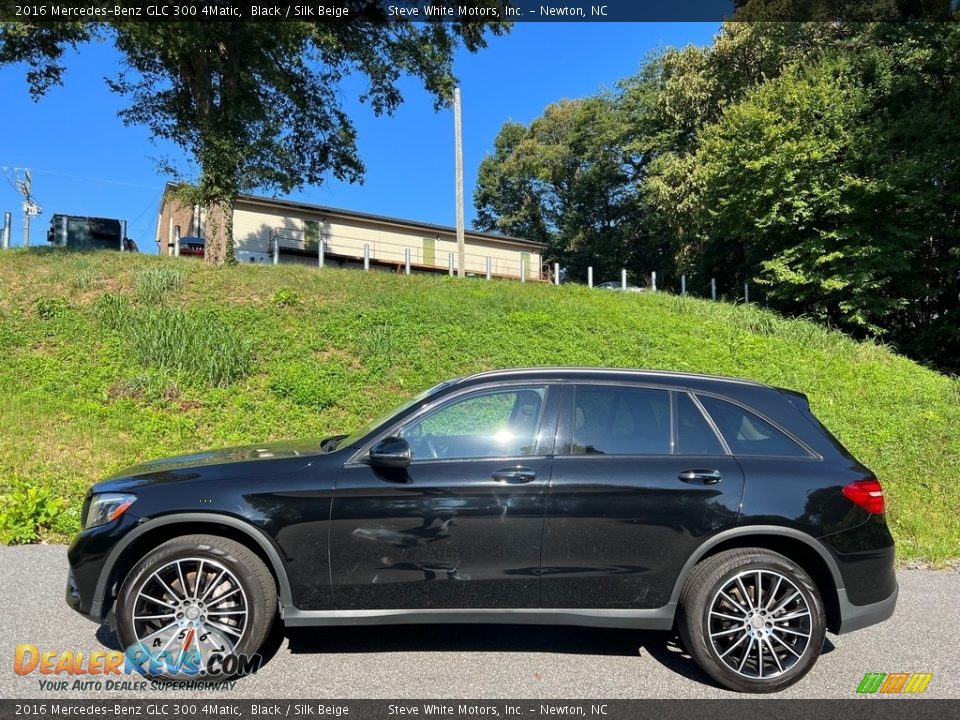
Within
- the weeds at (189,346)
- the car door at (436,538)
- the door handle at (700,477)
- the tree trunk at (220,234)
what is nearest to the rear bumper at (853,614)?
the door handle at (700,477)

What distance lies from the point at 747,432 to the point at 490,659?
6.48 ft

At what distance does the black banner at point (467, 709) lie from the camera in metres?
2.90

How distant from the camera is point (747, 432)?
358 cm

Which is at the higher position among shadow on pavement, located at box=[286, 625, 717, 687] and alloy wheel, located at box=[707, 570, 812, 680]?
alloy wheel, located at box=[707, 570, 812, 680]

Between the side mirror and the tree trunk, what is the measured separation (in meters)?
13.6

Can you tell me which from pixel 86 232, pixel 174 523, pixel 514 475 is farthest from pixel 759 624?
pixel 86 232

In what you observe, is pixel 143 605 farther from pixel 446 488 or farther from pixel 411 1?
pixel 411 1

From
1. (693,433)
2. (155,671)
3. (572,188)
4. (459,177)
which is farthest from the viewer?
(572,188)

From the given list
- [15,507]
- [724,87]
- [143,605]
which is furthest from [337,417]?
[724,87]

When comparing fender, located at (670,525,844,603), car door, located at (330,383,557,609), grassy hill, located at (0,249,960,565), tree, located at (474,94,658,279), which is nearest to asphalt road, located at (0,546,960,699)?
car door, located at (330,383,557,609)

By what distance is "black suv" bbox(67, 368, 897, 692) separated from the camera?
3240 millimetres

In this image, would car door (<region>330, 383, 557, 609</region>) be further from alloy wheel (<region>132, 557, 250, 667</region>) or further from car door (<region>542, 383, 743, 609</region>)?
alloy wheel (<region>132, 557, 250, 667</region>)

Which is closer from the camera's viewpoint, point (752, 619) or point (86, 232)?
point (752, 619)

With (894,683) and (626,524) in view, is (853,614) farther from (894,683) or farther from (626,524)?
(626,524)
